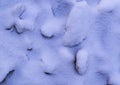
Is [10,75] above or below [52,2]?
below

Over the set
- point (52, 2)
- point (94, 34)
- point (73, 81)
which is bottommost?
point (73, 81)

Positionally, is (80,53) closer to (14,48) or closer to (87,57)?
(87,57)

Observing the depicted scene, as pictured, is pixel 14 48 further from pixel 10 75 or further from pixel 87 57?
pixel 87 57

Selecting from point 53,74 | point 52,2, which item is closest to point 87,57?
point 53,74

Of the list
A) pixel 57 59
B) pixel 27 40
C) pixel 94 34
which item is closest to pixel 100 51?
pixel 94 34

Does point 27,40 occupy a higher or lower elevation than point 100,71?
higher
